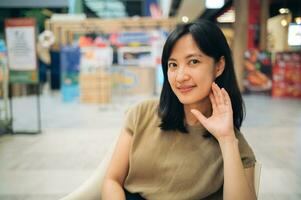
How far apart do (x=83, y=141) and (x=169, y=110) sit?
146 inches

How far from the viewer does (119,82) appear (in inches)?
420

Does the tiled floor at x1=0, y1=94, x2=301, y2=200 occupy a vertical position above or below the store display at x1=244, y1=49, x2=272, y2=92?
below

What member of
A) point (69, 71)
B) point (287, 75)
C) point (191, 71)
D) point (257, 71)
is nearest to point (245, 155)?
point (191, 71)

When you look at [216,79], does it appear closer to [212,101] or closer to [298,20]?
[212,101]

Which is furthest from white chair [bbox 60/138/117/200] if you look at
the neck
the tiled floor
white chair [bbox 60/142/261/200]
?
the tiled floor

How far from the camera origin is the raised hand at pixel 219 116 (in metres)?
1.17

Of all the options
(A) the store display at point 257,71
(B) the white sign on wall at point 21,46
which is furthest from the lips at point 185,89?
(A) the store display at point 257,71

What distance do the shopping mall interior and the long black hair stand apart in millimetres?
380

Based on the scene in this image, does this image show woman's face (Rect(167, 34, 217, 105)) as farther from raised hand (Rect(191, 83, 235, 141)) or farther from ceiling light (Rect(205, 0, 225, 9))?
ceiling light (Rect(205, 0, 225, 9))

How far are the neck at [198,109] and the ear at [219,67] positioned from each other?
0.32ft

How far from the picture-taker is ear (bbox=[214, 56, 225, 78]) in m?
1.27

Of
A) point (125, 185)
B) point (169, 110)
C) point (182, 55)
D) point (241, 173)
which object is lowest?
point (125, 185)

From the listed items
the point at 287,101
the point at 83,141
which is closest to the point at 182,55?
the point at 83,141

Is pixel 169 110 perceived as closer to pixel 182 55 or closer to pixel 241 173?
pixel 182 55
